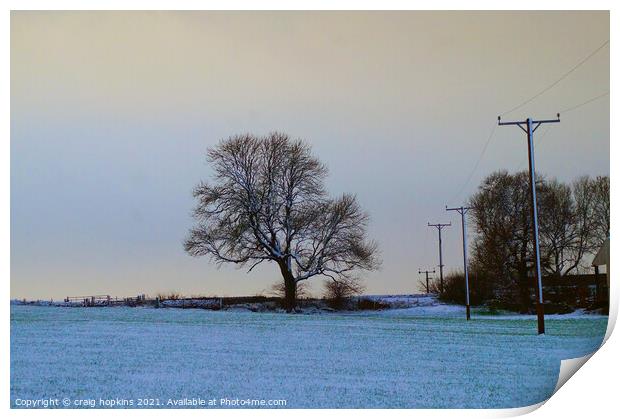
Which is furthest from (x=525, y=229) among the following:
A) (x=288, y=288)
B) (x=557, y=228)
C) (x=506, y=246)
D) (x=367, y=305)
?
(x=288, y=288)

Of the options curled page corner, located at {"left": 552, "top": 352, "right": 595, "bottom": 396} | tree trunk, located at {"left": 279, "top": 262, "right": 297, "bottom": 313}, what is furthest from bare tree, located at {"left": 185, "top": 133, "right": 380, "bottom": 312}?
curled page corner, located at {"left": 552, "top": 352, "right": 595, "bottom": 396}

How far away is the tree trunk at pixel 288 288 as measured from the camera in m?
33.7

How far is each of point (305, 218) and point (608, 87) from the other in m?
16.5

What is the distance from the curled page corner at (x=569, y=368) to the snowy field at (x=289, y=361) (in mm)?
143

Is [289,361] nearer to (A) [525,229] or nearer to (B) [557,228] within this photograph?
(B) [557,228]

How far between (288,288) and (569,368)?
16800mm

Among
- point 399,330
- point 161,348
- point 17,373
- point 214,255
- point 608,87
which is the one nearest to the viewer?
point 17,373

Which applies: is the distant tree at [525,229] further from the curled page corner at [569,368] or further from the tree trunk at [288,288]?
the curled page corner at [569,368]

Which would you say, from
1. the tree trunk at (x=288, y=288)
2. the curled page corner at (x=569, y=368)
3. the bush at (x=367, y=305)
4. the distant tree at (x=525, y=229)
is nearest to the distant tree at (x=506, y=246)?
the distant tree at (x=525, y=229)

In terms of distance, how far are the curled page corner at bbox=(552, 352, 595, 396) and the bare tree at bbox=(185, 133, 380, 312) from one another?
12561 mm

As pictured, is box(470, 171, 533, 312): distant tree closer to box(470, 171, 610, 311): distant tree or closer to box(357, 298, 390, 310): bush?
box(470, 171, 610, 311): distant tree

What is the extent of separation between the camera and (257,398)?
16281mm
